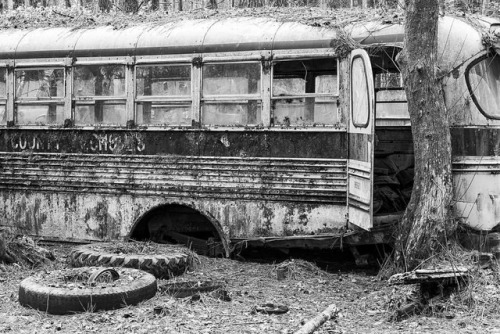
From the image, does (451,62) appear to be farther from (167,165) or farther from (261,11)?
(167,165)

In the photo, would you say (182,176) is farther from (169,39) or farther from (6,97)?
(6,97)

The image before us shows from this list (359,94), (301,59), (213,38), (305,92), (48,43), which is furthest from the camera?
(48,43)

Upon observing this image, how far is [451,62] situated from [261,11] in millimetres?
2543

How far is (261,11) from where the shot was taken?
8039 mm

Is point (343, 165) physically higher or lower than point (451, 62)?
lower

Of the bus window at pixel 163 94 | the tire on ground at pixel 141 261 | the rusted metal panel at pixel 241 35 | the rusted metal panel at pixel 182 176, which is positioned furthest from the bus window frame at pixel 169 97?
the tire on ground at pixel 141 261

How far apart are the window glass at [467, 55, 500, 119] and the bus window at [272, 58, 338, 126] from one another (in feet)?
4.57

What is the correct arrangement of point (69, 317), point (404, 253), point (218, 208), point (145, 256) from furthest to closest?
point (218, 208) → point (145, 256) → point (404, 253) → point (69, 317)

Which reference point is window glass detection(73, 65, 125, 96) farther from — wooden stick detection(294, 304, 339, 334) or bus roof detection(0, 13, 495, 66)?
wooden stick detection(294, 304, 339, 334)

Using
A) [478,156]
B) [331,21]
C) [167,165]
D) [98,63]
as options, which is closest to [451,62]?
[478,156]

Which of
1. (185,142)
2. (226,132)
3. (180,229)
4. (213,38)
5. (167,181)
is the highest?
(213,38)

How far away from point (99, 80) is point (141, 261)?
8.15 ft

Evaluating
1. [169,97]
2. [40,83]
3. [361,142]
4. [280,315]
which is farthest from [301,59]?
[40,83]

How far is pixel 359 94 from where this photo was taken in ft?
21.6
